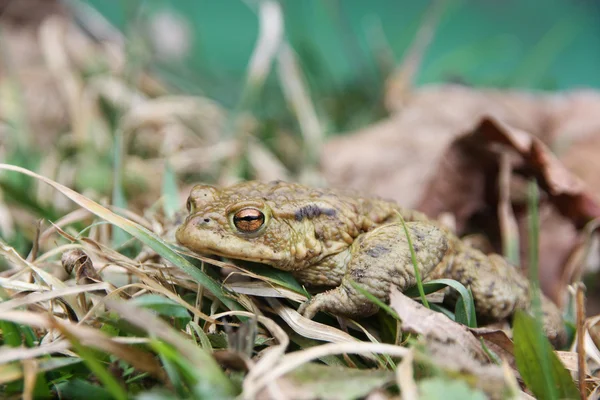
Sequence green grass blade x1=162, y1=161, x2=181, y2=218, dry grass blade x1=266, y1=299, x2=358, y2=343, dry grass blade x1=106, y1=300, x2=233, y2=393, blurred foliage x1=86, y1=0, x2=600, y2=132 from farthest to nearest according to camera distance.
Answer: blurred foliage x1=86, y1=0, x2=600, y2=132 < green grass blade x1=162, y1=161, x2=181, y2=218 < dry grass blade x1=266, y1=299, x2=358, y2=343 < dry grass blade x1=106, y1=300, x2=233, y2=393

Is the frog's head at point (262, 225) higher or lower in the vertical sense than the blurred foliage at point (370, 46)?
lower

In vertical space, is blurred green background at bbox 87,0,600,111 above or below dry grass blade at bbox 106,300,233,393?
above

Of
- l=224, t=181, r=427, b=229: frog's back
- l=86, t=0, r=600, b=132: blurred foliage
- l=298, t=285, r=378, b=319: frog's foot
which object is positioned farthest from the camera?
l=86, t=0, r=600, b=132: blurred foliage

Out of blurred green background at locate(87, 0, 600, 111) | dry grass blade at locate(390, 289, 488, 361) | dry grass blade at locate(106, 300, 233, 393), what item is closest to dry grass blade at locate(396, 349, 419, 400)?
dry grass blade at locate(390, 289, 488, 361)

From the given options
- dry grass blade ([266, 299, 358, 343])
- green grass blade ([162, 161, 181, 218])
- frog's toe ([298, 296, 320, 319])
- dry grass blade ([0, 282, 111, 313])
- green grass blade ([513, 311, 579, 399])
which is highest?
green grass blade ([162, 161, 181, 218])

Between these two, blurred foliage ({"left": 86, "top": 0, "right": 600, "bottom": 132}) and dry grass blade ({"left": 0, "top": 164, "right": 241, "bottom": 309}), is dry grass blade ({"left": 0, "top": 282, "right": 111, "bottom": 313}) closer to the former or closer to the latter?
dry grass blade ({"left": 0, "top": 164, "right": 241, "bottom": 309})

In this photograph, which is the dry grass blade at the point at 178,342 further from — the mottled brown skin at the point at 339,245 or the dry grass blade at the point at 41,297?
the mottled brown skin at the point at 339,245

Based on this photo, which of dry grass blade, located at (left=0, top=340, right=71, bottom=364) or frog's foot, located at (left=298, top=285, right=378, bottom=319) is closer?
dry grass blade, located at (left=0, top=340, right=71, bottom=364)

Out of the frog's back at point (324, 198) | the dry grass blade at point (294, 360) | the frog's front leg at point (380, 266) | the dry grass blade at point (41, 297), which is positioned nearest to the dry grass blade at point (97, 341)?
the dry grass blade at point (41, 297)
